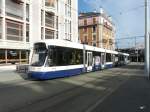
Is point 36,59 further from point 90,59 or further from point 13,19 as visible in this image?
point 13,19

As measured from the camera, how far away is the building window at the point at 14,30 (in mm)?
40812

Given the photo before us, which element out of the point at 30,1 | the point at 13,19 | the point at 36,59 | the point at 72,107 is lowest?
the point at 72,107

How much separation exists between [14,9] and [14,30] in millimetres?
2857

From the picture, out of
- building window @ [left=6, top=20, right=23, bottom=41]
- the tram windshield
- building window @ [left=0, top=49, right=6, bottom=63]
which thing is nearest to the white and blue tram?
the tram windshield

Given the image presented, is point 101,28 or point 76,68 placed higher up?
point 101,28

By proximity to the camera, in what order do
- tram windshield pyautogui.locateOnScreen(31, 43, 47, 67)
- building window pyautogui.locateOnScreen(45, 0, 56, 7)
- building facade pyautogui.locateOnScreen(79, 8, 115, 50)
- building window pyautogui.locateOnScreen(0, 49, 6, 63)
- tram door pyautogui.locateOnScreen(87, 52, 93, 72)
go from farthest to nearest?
building facade pyautogui.locateOnScreen(79, 8, 115, 50), building window pyautogui.locateOnScreen(45, 0, 56, 7), building window pyautogui.locateOnScreen(0, 49, 6, 63), tram door pyautogui.locateOnScreen(87, 52, 93, 72), tram windshield pyautogui.locateOnScreen(31, 43, 47, 67)

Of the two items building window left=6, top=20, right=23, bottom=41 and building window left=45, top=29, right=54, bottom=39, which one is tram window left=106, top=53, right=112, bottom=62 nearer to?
building window left=45, top=29, right=54, bottom=39

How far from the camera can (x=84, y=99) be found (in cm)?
1273

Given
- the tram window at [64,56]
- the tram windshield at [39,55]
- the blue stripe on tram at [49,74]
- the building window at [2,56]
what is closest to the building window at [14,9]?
the building window at [2,56]

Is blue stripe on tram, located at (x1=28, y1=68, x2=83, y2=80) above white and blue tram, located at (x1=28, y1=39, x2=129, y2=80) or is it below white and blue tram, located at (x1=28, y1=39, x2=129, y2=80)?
below

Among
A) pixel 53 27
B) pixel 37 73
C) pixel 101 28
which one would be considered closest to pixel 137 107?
Answer: pixel 37 73

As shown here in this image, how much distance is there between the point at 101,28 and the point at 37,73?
80458 mm

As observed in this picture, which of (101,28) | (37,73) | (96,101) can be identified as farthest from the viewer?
(101,28)

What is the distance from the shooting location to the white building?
132 feet
